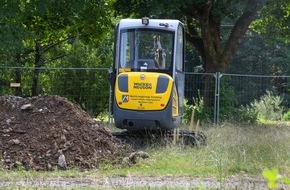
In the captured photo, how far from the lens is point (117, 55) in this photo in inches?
549

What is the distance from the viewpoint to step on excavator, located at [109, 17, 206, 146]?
13.2 m

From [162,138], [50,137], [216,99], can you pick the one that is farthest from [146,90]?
[216,99]

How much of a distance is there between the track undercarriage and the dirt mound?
5.03ft

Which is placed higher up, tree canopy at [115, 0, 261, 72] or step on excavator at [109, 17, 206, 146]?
tree canopy at [115, 0, 261, 72]

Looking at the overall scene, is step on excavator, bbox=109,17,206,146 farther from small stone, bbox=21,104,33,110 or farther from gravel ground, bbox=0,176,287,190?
gravel ground, bbox=0,176,287,190

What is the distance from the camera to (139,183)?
27.3ft

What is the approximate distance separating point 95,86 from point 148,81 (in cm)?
1093

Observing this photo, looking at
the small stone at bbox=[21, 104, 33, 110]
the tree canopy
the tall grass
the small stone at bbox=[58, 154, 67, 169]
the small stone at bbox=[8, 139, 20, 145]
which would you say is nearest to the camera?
the tall grass

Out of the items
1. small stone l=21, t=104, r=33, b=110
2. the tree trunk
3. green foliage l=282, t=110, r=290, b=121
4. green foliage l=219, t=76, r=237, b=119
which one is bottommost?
green foliage l=282, t=110, r=290, b=121

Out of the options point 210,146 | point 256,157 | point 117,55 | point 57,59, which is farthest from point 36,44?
point 256,157

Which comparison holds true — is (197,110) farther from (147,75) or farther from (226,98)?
(147,75)

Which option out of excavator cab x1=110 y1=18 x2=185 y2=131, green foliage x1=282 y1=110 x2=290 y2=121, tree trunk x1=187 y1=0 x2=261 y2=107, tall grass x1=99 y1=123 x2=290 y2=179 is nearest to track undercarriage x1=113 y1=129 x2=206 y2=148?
excavator cab x1=110 y1=18 x2=185 y2=131

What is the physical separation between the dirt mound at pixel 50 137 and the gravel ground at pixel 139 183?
1545 millimetres

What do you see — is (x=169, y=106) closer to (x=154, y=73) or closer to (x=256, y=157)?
(x=154, y=73)
